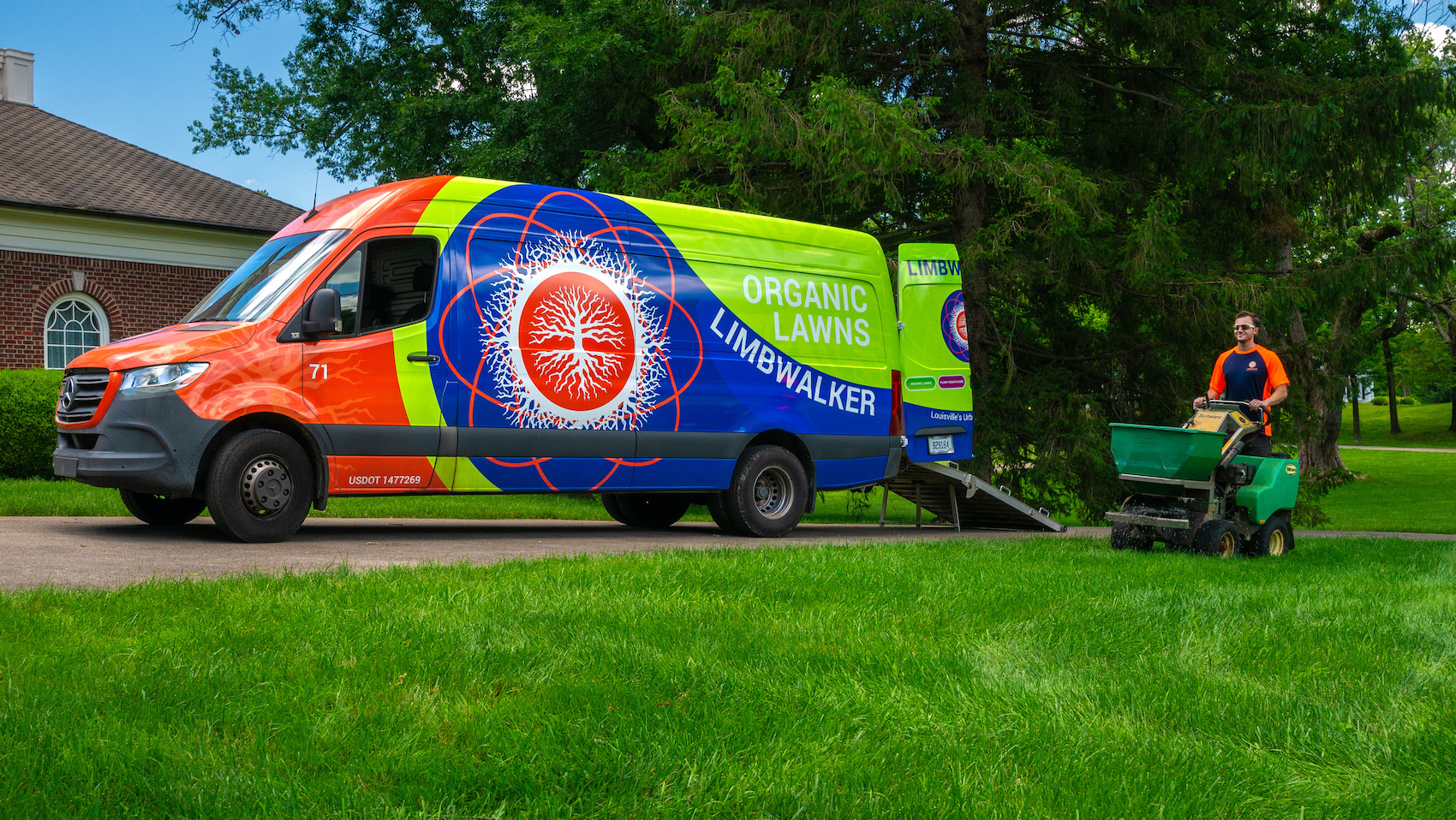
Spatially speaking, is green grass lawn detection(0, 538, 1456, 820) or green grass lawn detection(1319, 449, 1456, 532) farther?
green grass lawn detection(1319, 449, 1456, 532)

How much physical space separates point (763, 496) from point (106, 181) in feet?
56.4

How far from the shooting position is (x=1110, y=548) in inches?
386

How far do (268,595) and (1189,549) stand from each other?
6997 mm

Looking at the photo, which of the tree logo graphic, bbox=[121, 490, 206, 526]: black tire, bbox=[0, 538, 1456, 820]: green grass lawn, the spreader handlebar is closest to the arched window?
bbox=[121, 490, 206, 526]: black tire

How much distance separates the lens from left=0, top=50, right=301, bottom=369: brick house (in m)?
20.1

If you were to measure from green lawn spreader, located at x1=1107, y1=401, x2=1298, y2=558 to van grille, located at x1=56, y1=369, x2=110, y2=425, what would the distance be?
7.63 m

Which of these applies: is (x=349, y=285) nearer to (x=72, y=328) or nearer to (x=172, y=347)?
(x=172, y=347)

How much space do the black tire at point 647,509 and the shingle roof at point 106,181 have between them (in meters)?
13.0

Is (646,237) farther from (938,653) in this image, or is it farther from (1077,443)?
(1077,443)

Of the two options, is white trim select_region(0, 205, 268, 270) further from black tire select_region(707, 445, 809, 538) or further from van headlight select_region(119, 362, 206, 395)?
van headlight select_region(119, 362, 206, 395)

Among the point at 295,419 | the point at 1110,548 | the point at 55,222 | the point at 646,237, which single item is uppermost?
the point at 55,222

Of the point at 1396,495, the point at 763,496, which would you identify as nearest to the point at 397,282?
the point at 763,496

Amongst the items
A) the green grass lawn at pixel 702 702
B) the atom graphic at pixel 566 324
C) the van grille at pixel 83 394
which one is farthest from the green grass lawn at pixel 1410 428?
the van grille at pixel 83 394

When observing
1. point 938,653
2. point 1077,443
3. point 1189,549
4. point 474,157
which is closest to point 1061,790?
point 938,653
